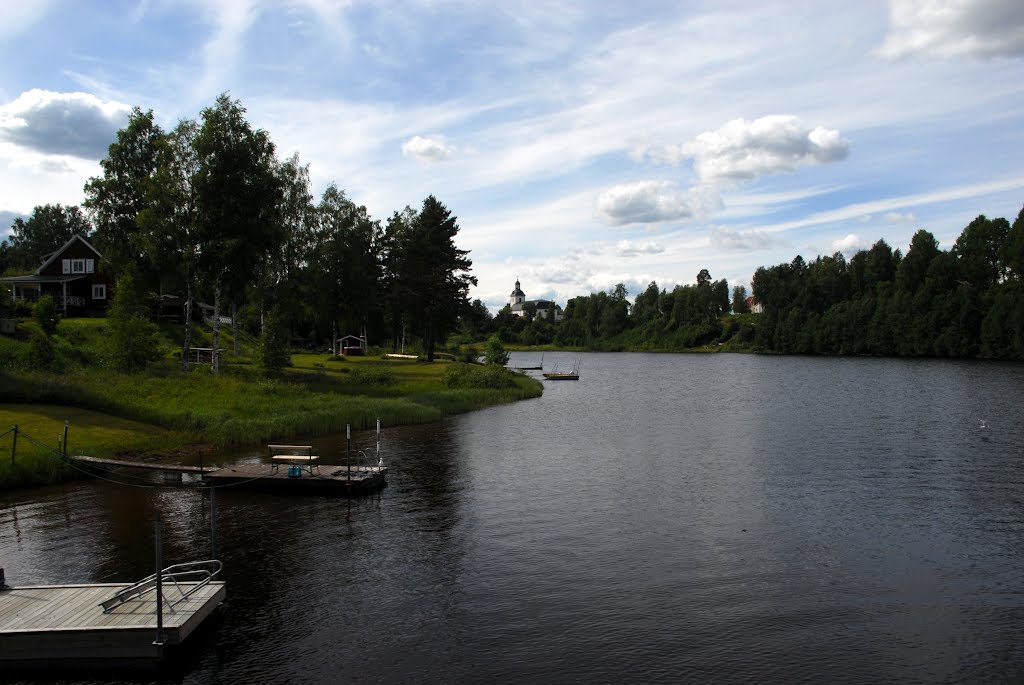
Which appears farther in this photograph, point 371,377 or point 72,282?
point 72,282

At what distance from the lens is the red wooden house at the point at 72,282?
81.8 m

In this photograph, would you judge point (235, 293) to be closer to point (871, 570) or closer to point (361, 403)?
point (361, 403)

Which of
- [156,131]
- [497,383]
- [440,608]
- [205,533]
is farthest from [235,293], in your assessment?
[440,608]

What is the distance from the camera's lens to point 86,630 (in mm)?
16078

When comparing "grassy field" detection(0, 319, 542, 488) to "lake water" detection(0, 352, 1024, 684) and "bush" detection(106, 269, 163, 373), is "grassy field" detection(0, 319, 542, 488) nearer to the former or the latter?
"bush" detection(106, 269, 163, 373)

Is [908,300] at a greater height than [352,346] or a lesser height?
greater

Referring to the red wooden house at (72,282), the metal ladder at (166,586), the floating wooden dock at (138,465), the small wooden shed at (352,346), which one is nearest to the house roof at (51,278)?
the red wooden house at (72,282)

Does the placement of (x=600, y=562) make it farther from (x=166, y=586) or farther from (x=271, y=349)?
(x=271, y=349)

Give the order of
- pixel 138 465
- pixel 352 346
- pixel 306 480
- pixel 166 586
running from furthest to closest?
pixel 352 346
pixel 138 465
pixel 306 480
pixel 166 586

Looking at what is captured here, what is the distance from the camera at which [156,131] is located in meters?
60.1

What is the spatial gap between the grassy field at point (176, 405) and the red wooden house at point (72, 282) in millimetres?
17585

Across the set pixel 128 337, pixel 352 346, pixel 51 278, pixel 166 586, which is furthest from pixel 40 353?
pixel 352 346

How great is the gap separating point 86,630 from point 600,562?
1392 centimetres

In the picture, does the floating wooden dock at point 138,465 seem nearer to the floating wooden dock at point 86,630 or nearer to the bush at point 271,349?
the floating wooden dock at point 86,630
